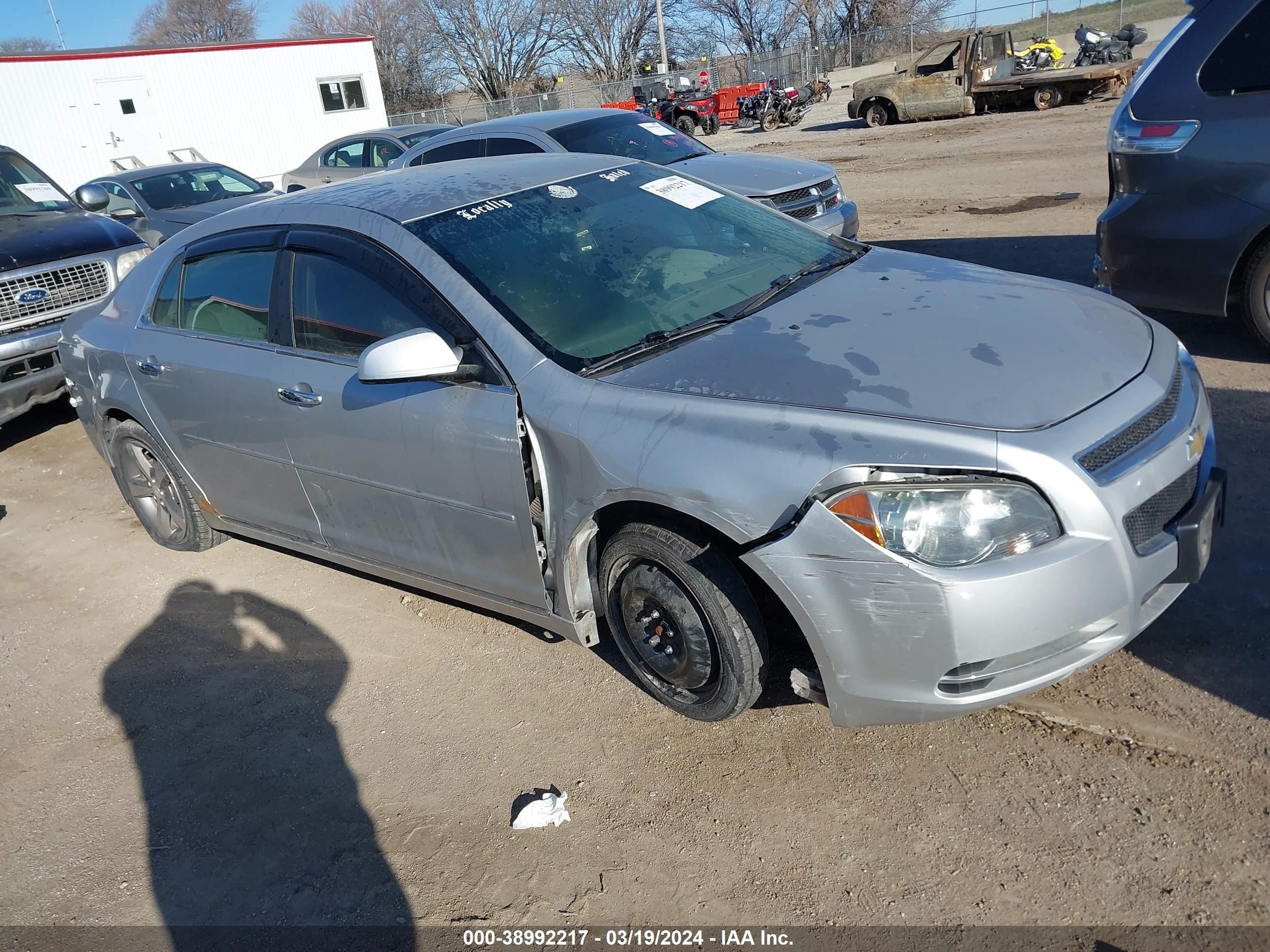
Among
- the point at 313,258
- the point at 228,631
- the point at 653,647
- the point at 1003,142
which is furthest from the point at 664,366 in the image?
the point at 1003,142

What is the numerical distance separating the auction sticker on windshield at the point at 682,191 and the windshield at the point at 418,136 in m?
9.78

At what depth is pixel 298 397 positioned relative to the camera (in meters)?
3.76

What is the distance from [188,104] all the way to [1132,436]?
2952 centimetres

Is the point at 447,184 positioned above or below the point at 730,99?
below

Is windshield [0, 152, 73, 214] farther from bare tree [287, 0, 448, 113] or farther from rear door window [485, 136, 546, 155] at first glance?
bare tree [287, 0, 448, 113]

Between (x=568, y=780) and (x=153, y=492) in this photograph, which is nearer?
(x=568, y=780)

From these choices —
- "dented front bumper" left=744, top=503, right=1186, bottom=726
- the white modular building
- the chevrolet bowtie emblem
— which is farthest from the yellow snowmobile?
"dented front bumper" left=744, top=503, right=1186, bottom=726

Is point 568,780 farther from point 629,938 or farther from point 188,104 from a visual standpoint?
point 188,104

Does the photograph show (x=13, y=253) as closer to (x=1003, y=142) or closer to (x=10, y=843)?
(x=10, y=843)

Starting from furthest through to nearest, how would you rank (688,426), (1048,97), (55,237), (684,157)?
(1048,97), (684,157), (55,237), (688,426)

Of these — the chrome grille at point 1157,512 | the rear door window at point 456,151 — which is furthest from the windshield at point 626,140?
the chrome grille at point 1157,512

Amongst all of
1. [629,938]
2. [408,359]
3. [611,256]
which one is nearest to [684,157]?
[611,256]

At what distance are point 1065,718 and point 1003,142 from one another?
15.8 m

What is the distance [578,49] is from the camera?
184 feet
